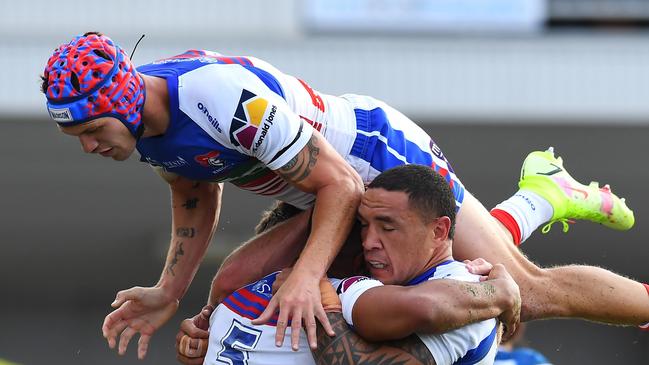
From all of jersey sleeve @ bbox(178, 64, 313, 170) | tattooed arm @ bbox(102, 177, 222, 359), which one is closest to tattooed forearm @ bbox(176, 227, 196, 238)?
tattooed arm @ bbox(102, 177, 222, 359)

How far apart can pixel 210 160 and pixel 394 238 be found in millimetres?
798

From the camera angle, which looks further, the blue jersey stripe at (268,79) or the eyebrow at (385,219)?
the blue jersey stripe at (268,79)

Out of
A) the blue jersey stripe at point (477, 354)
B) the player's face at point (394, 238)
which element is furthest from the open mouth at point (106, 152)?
the blue jersey stripe at point (477, 354)

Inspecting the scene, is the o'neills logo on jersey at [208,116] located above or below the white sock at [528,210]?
above

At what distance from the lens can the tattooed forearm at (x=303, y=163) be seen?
4.59 m

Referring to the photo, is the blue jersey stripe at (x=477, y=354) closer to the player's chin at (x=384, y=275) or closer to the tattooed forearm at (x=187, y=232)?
the player's chin at (x=384, y=275)

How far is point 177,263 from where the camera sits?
18.3 feet

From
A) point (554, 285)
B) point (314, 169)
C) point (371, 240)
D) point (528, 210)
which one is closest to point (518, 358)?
point (528, 210)

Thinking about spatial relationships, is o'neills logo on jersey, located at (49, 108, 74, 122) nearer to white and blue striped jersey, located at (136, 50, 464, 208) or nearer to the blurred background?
white and blue striped jersey, located at (136, 50, 464, 208)

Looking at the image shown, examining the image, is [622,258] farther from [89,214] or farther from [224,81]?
[224,81]

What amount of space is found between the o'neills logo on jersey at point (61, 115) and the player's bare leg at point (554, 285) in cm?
159

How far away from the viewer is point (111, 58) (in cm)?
461

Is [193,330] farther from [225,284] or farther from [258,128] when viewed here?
[258,128]

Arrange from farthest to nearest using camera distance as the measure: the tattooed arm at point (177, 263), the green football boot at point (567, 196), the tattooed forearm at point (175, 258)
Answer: the green football boot at point (567, 196)
the tattooed forearm at point (175, 258)
the tattooed arm at point (177, 263)
